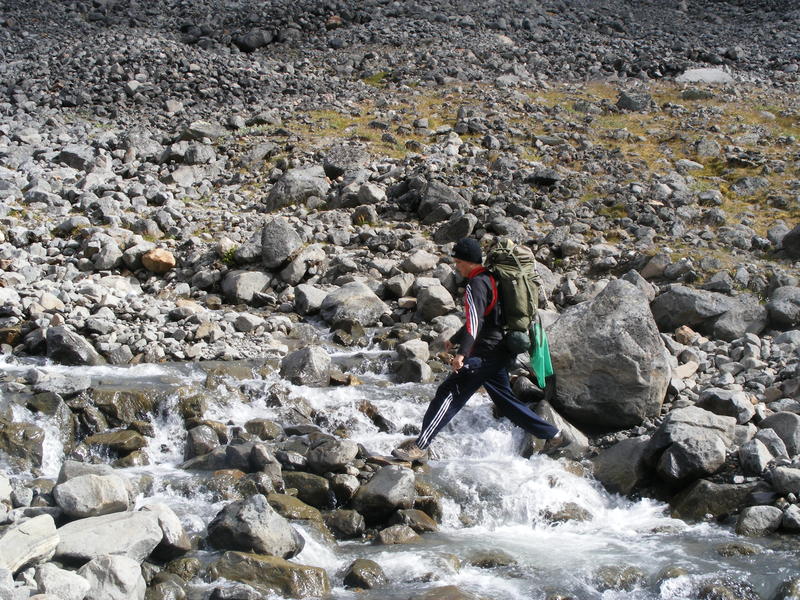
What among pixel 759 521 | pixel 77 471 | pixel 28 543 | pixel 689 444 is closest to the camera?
pixel 28 543

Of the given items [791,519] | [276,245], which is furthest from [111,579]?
[276,245]

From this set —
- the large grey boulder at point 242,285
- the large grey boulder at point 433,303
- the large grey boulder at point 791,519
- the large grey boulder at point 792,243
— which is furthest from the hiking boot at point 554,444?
the large grey boulder at point 792,243

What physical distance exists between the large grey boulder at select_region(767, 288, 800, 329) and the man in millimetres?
5630

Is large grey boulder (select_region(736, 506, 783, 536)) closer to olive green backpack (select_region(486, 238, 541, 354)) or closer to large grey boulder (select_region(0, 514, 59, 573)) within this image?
olive green backpack (select_region(486, 238, 541, 354))

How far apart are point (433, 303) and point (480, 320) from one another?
5.64m

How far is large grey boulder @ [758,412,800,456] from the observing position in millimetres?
8867

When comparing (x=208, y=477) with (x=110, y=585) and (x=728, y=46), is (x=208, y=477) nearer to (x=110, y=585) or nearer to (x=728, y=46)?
(x=110, y=585)

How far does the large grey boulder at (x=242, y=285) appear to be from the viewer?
14016 mm

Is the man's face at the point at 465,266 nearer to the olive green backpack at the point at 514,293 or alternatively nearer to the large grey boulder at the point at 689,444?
the olive green backpack at the point at 514,293

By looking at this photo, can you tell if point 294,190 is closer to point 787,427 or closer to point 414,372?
point 414,372

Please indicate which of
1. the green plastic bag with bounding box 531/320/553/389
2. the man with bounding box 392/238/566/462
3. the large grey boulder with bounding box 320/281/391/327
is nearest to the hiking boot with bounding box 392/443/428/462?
the man with bounding box 392/238/566/462

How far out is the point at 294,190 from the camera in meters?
18.2

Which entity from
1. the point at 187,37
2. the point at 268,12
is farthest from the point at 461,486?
the point at 268,12

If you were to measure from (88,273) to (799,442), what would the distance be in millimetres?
11465
